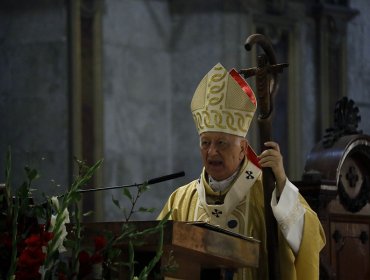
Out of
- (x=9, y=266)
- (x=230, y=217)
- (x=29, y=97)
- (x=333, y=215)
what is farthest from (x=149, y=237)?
(x=29, y=97)

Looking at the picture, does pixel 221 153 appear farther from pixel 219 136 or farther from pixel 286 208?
pixel 286 208

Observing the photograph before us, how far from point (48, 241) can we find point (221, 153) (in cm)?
204

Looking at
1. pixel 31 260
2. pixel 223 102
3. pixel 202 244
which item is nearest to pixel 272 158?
pixel 223 102

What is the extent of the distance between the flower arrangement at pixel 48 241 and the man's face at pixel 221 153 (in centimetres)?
181

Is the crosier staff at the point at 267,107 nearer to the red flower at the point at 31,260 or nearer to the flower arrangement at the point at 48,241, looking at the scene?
the flower arrangement at the point at 48,241

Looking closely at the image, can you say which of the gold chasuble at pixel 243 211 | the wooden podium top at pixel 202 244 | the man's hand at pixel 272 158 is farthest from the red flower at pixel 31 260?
the gold chasuble at pixel 243 211

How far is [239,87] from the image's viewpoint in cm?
502

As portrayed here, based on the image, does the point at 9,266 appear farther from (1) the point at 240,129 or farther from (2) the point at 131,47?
(2) the point at 131,47

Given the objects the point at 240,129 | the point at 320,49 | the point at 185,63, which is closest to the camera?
the point at 240,129

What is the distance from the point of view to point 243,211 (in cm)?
489

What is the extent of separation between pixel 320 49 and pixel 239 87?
5.83 meters

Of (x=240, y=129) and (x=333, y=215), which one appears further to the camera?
(x=333, y=215)

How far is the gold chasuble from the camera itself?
4656 mm

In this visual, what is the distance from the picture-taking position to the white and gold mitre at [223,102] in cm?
489
